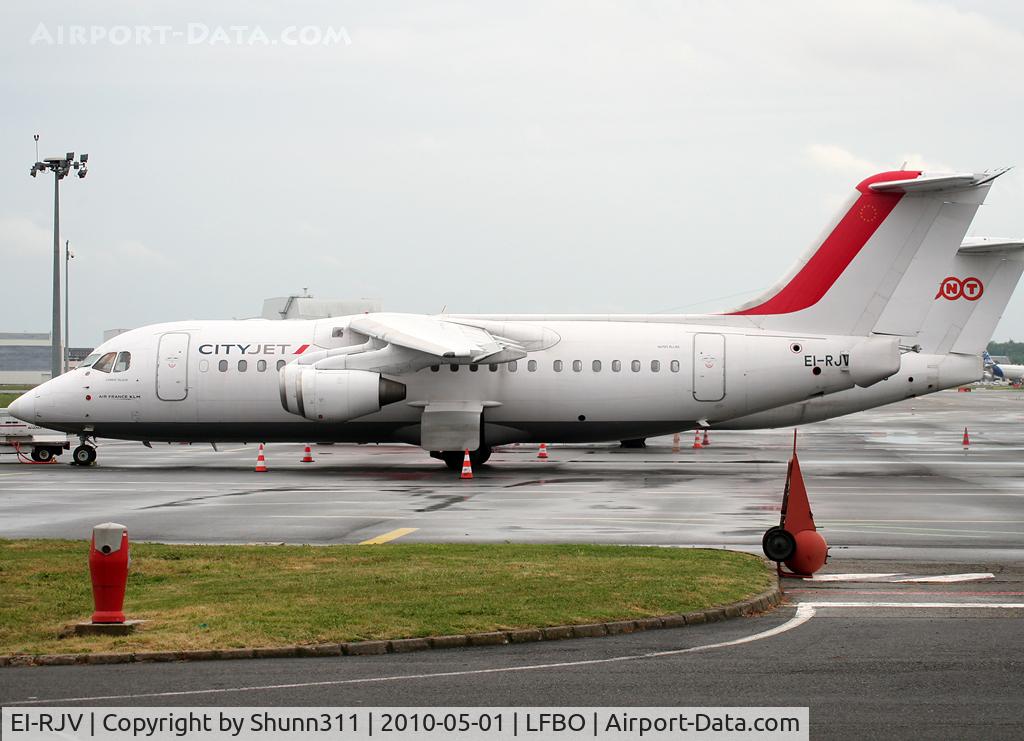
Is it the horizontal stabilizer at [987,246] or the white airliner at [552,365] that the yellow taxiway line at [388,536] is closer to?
the white airliner at [552,365]

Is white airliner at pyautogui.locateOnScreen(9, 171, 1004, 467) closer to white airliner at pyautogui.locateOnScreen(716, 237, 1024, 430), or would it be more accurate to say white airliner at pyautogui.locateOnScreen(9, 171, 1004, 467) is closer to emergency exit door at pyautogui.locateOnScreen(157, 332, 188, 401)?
emergency exit door at pyautogui.locateOnScreen(157, 332, 188, 401)

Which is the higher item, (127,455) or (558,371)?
(558,371)

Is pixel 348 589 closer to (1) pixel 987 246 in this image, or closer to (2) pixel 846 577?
(2) pixel 846 577

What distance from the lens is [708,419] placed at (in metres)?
32.2

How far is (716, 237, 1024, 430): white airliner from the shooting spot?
36.1 meters

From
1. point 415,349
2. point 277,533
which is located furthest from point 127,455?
point 277,533

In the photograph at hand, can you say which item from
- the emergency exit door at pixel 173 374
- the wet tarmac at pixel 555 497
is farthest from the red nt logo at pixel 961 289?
the emergency exit door at pixel 173 374

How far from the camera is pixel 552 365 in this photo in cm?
3194

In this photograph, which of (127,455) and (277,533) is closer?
(277,533)

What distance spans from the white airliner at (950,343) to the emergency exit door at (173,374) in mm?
15213

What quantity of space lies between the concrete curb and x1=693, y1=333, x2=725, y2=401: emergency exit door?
19116 millimetres

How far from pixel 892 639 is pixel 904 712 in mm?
2715

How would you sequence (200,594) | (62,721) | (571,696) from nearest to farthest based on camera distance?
(62,721)
(571,696)
(200,594)

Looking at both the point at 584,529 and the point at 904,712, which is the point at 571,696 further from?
the point at 584,529
